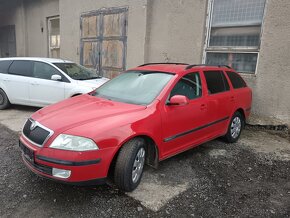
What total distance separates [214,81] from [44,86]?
4219mm

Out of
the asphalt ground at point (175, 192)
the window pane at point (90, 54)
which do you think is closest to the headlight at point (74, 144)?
the asphalt ground at point (175, 192)

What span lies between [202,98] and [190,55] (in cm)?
333

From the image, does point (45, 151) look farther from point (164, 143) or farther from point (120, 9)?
point (120, 9)

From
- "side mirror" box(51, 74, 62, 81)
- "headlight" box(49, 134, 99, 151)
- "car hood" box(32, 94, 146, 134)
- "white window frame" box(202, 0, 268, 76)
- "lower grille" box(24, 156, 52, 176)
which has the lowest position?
"lower grille" box(24, 156, 52, 176)

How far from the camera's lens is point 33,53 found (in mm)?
13016

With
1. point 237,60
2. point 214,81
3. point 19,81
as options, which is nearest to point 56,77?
point 19,81

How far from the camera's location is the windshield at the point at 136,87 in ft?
11.7

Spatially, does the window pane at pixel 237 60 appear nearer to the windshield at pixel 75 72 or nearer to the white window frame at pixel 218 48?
the white window frame at pixel 218 48

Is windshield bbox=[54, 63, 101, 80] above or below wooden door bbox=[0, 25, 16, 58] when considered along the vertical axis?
below

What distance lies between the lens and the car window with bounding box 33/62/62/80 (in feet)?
21.5

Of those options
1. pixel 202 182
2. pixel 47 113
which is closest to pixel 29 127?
pixel 47 113

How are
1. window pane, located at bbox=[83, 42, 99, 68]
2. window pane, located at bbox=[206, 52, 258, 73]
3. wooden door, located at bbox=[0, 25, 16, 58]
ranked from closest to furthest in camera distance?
1. window pane, located at bbox=[206, 52, 258, 73]
2. window pane, located at bbox=[83, 42, 99, 68]
3. wooden door, located at bbox=[0, 25, 16, 58]

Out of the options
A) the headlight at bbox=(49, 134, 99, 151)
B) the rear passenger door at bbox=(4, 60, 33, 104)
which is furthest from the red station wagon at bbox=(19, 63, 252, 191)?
the rear passenger door at bbox=(4, 60, 33, 104)

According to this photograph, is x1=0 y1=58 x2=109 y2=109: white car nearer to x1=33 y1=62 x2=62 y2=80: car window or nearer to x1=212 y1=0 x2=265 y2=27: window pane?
x1=33 y1=62 x2=62 y2=80: car window
